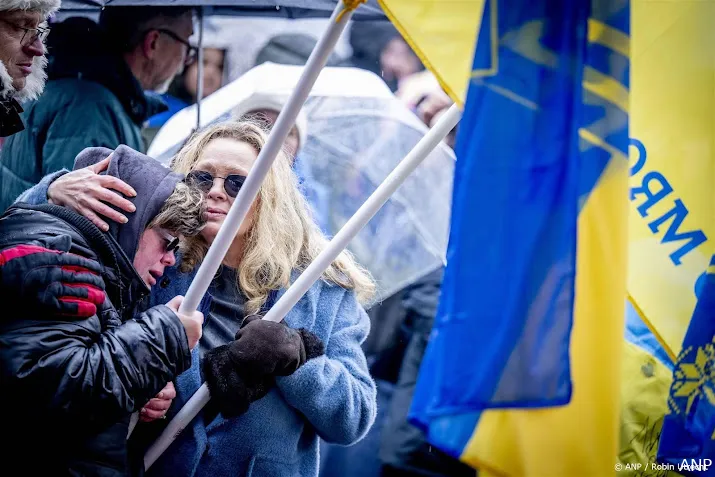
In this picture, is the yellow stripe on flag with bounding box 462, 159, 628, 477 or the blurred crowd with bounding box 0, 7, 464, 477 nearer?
the yellow stripe on flag with bounding box 462, 159, 628, 477

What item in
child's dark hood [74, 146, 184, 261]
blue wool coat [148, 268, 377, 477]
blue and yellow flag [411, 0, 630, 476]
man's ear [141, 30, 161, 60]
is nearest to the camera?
blue and yellow flag [411, 0, 630, 476]

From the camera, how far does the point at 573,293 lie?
2207 mm

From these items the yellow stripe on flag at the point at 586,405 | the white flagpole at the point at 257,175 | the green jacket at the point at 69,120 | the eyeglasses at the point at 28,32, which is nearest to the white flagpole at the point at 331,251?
the white flagpole at the point at 257,175

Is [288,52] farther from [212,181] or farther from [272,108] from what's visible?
[212,181]

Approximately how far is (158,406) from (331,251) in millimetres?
607

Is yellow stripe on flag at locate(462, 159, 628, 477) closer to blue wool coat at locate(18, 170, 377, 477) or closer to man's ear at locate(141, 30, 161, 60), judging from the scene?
blue wool coat at locate(18, 170, 377, 477)

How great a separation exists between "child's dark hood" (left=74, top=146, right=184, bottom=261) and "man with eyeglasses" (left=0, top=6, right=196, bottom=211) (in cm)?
166

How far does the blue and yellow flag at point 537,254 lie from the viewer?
7.12 feet

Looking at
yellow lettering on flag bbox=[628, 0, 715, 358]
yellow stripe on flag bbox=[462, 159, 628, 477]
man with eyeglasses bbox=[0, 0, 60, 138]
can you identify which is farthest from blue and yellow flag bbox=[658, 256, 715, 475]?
man with eyeglasses bbox=[0, 0, 60, 138]

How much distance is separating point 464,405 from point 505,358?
0.14 meters

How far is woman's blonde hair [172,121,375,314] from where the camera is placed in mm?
2910

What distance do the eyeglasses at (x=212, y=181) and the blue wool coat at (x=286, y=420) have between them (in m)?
0.28

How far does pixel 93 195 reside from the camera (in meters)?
2.40

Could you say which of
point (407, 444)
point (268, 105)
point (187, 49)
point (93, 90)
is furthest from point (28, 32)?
point (407, 444)
